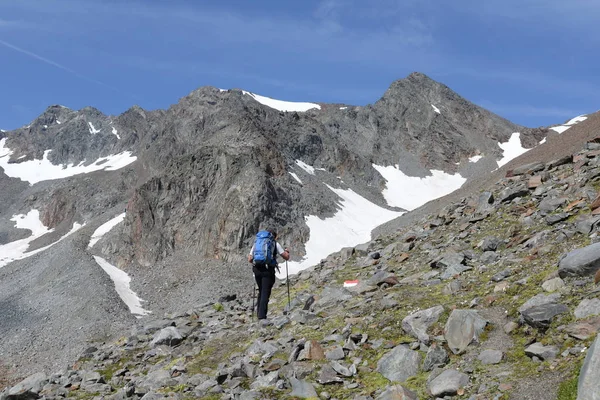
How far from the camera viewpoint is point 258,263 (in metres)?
16.3

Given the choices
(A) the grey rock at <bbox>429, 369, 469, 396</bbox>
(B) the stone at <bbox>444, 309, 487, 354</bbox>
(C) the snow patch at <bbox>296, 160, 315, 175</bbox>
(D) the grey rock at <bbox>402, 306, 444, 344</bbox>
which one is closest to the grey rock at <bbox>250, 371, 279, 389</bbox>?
(D) the grey rock at <bbox>402, 306, 444, 344</bbox>

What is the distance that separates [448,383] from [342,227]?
6117 centimetres

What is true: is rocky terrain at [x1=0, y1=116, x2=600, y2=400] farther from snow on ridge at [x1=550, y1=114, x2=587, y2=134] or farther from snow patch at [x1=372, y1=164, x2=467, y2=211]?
snow on ridge at [x1=550, y1=114, x2=587, y2=134]

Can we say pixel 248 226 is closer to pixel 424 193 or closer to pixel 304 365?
pixel 304 365

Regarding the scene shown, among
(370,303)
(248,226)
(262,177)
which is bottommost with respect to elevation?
(370,303)

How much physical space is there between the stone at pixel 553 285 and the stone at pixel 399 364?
3.07 meters

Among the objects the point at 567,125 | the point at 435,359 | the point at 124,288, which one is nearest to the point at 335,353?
the point at 435,359

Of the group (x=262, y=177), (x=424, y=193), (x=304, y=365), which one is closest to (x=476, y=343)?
(x=304, y=365)

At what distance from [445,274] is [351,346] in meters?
4.85

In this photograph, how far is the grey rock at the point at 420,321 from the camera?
1090 centimetres

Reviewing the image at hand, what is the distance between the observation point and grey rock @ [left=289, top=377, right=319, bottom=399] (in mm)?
9875

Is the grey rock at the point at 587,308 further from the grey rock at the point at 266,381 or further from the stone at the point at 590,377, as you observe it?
the grey rock at the point at 266,381

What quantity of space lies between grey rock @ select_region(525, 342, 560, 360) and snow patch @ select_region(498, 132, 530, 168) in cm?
12002

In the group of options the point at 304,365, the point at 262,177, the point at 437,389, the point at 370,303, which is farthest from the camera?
the point at 262,177
